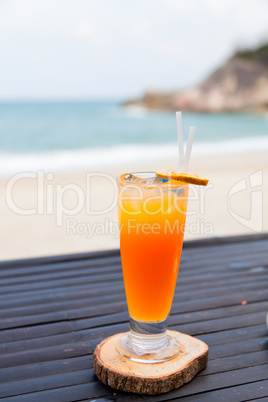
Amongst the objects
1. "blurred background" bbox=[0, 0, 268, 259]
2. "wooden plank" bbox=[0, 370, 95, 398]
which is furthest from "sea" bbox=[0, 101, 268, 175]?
"wooden plank" bbox=[0, 370, 95, 398]

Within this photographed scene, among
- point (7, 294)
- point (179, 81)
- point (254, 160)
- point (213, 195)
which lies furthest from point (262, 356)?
point (179, 81)

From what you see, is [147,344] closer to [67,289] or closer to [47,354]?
[47,354]

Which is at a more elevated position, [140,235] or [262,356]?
[140,235]

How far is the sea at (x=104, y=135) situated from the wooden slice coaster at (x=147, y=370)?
556 centimetres

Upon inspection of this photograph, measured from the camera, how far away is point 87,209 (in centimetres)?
461

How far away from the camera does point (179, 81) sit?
2164 cm

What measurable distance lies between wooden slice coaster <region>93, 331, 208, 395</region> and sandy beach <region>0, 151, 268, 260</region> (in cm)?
224

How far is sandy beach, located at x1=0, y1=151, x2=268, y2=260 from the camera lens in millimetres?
3645

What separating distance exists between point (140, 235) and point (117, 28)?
21658mm

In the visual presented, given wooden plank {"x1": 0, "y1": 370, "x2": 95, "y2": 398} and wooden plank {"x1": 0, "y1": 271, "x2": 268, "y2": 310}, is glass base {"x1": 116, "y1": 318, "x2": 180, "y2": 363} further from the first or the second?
wooden plank {"x1": 0, "y1": 271, "x2": 268, "y2": 310}

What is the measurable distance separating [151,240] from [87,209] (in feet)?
11.8

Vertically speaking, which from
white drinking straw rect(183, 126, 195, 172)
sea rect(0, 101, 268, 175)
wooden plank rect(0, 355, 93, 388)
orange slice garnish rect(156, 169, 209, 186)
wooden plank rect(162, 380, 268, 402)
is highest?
sea rect(0, 101, 268, 175)

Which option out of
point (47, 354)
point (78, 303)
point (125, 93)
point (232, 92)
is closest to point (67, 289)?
point (78, 303)

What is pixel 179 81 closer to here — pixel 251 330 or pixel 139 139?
pixel 139 139
